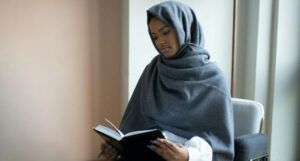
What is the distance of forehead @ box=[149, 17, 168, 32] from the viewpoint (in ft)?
4.86

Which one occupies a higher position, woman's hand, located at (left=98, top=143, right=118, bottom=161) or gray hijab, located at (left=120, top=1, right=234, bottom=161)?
gray hijab, located at (left=120, top=1, right=234, bottom=161)

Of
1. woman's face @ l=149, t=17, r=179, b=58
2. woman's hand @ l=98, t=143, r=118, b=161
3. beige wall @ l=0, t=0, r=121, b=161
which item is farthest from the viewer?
beige wall @ l=0, t=0, r=121, b=161

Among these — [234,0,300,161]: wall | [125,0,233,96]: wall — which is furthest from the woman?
[234,0,300,161]: wall

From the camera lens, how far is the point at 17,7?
1.93 meters

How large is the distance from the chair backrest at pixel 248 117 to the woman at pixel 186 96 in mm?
226

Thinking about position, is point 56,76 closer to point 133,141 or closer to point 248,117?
point 133,141

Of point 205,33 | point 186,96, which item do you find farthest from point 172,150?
point 205,33

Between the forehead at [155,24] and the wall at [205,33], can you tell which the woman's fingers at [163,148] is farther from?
the wall at [205,33]

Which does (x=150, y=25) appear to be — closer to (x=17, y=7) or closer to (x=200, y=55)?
(x=200, y=55)

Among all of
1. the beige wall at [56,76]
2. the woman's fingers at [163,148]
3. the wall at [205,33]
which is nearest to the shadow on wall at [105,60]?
the beige wall at [56,76]

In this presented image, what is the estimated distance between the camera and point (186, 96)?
1.45 metres

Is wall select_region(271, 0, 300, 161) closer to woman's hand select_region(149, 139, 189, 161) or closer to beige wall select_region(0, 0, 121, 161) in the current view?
beige wall select_region(0, 0, 121, 161)

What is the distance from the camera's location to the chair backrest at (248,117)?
1.61 meters

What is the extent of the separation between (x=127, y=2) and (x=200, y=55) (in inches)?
29.7
